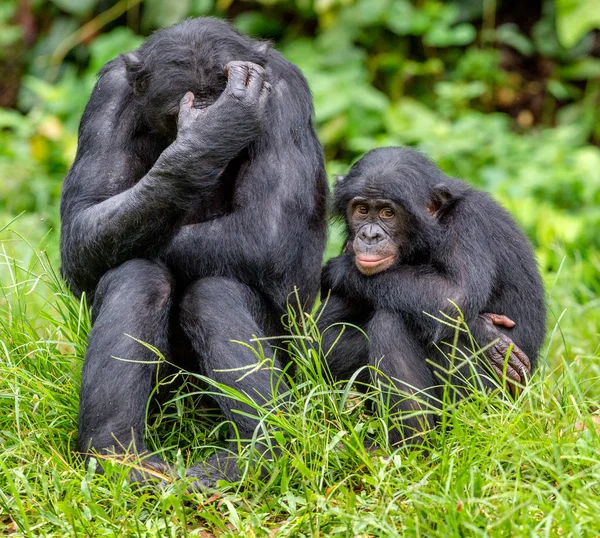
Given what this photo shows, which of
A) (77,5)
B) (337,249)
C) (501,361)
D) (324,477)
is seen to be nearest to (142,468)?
(324,477)

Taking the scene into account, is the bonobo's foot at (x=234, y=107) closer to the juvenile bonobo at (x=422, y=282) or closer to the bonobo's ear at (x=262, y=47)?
the bonobo's ear at (x=262, y=47)

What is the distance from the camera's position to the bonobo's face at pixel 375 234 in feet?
15.6

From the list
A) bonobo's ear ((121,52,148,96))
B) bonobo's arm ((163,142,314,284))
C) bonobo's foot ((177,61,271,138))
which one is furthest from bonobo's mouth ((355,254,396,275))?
bonobo's ear ((121,52,148,96))

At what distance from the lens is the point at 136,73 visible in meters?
4.60

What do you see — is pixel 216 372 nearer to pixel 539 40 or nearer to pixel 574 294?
pixel 574 294

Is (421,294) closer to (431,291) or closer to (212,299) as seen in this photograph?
(431,291)

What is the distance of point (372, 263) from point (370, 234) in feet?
0.49

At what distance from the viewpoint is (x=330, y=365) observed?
4.95 m

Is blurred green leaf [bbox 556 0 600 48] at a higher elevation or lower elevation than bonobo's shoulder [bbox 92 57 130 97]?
lower

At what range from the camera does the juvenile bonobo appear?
4.56 m

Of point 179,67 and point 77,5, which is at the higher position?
point 179,67

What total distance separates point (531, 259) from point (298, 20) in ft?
23.1

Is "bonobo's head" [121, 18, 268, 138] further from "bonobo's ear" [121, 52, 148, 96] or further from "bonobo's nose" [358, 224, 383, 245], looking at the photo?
"bonobo's nose" [358, 224, 383, 245]

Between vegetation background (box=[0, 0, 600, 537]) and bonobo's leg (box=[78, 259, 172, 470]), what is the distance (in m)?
0.21
